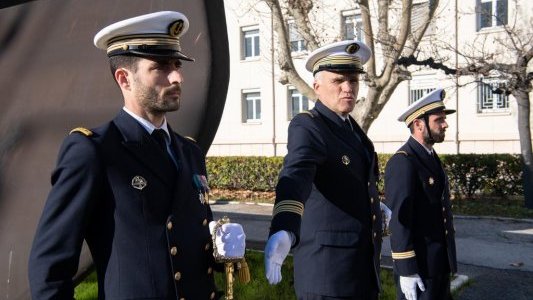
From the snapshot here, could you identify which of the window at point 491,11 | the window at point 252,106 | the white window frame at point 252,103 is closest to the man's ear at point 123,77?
the window at point 491,11

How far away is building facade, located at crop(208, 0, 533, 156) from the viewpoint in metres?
17.0

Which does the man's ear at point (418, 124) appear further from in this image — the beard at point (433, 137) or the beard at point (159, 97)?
the beard at point (159, 97)

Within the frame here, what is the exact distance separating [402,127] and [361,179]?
16.4 m

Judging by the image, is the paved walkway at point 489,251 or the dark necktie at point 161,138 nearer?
the dark necktie at point 161,138

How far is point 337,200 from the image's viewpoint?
9.18 feet

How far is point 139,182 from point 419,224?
2.42 m

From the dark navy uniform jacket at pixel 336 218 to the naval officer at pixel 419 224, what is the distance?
801 millimetres

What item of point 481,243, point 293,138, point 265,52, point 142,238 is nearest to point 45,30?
point 293,138

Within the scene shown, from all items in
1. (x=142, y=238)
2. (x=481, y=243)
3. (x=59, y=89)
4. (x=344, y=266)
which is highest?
(x=59, y=89)

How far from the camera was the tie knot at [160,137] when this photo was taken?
6.25 ft

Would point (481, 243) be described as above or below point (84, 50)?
below

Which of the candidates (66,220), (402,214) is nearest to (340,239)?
(402,214)

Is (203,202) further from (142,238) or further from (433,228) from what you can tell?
(433,228)

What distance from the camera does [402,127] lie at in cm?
1873
